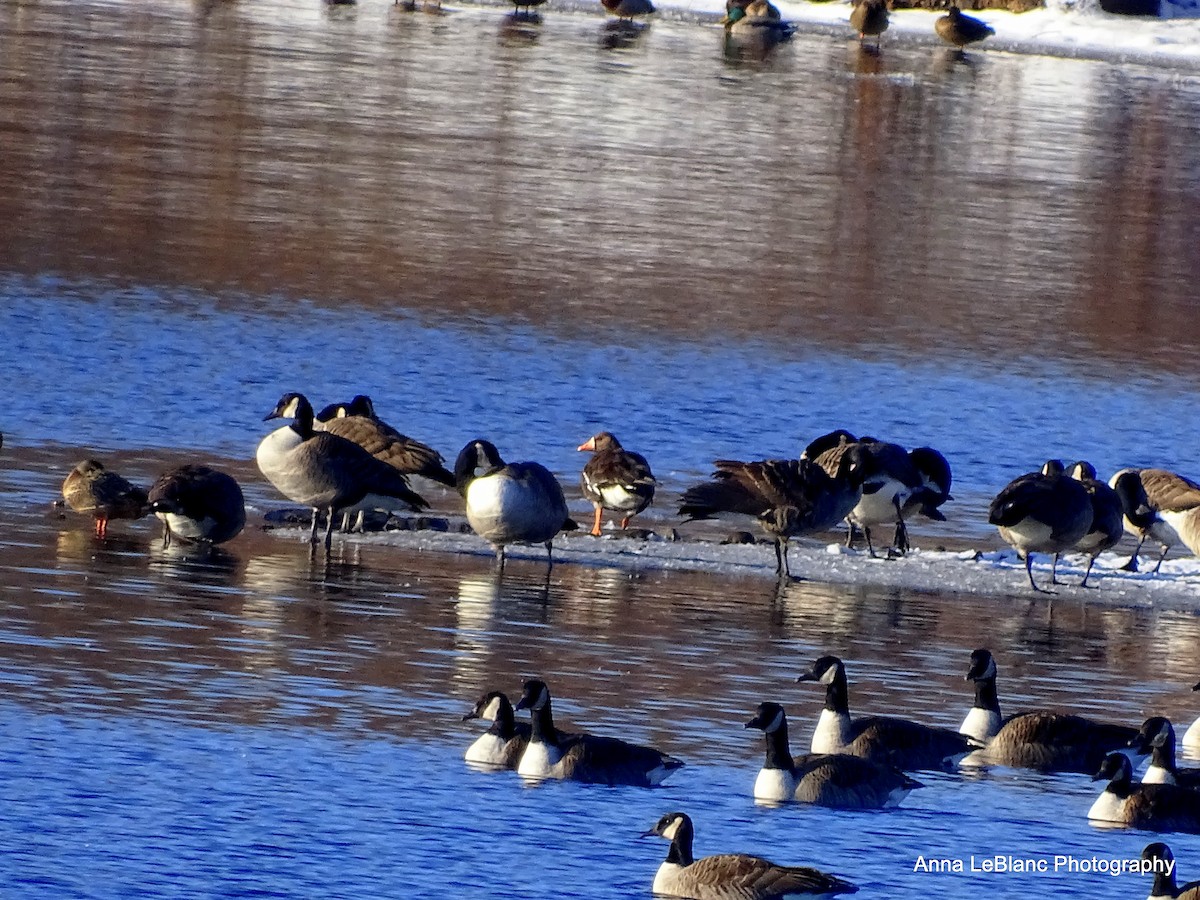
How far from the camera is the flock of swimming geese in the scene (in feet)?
33.4

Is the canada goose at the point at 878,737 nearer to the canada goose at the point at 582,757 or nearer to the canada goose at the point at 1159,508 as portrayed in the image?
the canada goose at the point at 582,757

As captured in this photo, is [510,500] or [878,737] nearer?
[878,737]

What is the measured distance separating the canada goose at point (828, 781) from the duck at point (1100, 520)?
4978 millimetres

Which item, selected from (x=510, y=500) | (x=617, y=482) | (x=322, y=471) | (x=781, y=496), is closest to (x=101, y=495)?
(x=322, y=471)

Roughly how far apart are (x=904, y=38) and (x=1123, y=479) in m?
56.7

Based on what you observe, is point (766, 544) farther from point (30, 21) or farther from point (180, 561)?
point (30, 21)

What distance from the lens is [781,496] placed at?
1460cm

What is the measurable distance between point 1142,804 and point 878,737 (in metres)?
1.22

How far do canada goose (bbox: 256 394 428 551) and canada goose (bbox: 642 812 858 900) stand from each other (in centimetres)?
594

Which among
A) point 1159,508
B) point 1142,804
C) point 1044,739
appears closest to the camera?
point 1142,804

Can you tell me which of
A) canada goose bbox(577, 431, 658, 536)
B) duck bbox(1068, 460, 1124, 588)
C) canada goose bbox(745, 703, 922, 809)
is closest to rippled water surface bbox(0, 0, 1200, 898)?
canada goose bbox(745, 703, 922, 809)

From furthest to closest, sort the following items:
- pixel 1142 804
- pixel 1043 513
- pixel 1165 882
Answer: pixel 1043 513
pixel 1142 804
pixel 1165 882

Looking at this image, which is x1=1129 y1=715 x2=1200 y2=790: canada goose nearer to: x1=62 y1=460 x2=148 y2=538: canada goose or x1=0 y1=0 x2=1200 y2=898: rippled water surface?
x1=0 y1=0 x2=1200 y2=898: rippled water surface

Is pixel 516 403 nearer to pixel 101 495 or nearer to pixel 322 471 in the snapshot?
pixel 322 471
